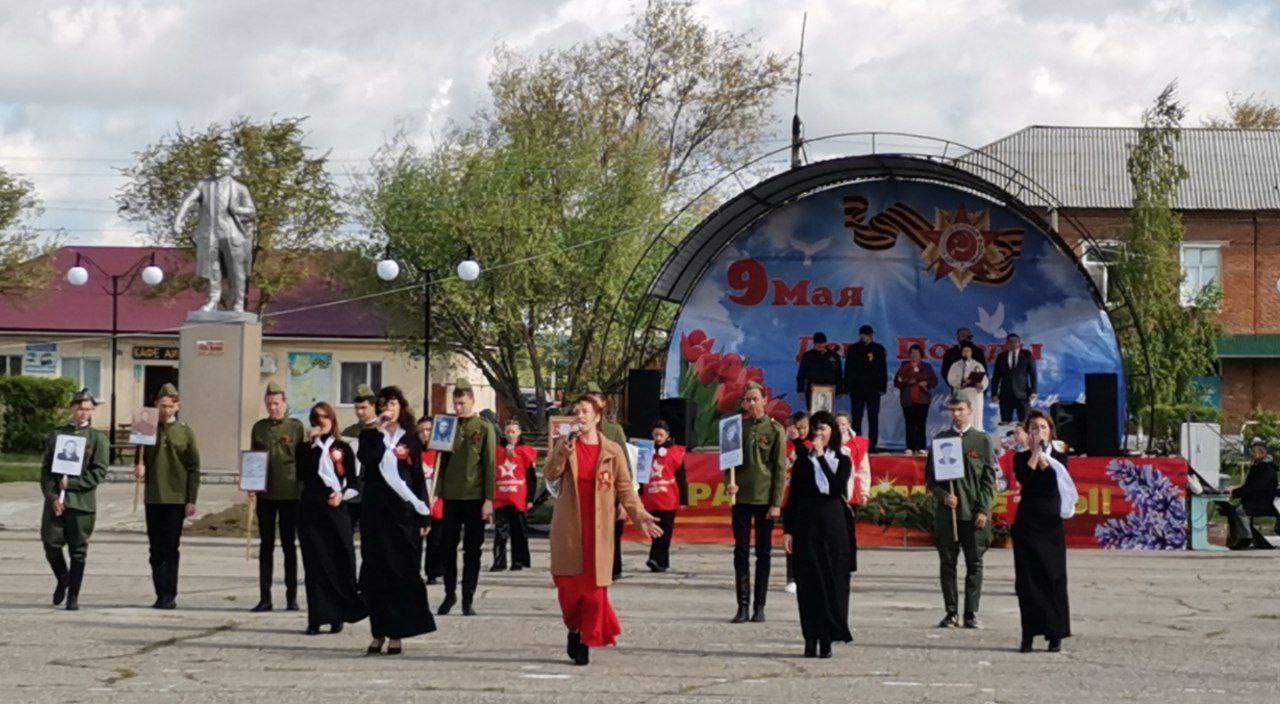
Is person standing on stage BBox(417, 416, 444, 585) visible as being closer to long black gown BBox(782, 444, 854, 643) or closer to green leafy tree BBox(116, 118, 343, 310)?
long black gown BBox(782, 444, 854, 643)

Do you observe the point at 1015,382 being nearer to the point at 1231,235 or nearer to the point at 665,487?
the point at 665,487

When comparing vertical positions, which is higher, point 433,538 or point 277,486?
point 277,486

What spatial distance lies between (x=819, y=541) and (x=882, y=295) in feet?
69.6

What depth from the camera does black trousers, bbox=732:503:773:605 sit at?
49.6 feet

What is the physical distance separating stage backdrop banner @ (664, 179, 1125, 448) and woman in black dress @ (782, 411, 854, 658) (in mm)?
19561

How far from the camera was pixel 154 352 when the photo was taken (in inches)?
2276

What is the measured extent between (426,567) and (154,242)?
37.6 metres

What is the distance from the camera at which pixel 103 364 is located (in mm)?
58375

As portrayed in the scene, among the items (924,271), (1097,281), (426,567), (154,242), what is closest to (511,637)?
(426,567)

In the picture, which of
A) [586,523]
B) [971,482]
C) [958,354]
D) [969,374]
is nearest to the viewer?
[586,523]

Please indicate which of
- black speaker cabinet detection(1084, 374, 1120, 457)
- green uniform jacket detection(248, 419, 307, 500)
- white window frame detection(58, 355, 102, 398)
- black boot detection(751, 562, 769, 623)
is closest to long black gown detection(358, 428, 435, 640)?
green uniform jacket detection(248, 419, 307, 500)

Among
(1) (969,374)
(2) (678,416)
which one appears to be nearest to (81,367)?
(2) (678,416)

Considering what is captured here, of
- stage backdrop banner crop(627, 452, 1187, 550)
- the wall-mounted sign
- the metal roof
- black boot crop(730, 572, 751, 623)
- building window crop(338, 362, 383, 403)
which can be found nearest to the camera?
black boot crop(730, 572, 751, 623)

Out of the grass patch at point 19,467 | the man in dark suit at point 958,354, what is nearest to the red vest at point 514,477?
the man in dark suit at point 958,354
